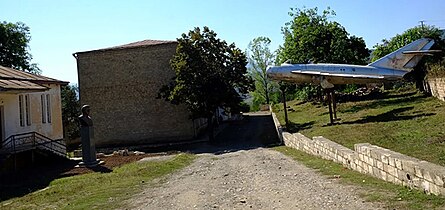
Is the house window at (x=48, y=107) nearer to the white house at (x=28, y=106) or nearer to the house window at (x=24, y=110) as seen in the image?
the white house at (x=28, y=106)

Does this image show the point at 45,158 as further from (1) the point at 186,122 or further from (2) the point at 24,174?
(1) the point at 186,122

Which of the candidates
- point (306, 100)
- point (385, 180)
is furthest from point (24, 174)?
point (306, 100)

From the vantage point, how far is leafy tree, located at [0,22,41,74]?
51.0 meters

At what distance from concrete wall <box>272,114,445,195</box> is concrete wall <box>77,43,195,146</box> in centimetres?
2243

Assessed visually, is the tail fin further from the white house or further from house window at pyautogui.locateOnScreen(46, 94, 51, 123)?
house window at pyautogui.locateOnScreen(46, 94, 51, 123)

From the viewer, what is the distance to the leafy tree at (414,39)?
34.0 meters

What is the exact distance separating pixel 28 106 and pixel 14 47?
29.8 meters

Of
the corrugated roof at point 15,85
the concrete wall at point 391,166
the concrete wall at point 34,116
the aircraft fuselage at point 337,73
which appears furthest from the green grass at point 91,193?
the aircraft fuselage at point 337,73

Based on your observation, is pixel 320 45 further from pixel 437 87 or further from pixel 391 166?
pixel 391 166

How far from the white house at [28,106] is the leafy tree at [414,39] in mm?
25425

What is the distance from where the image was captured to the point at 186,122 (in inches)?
1389

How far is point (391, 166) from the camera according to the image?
8.59 m

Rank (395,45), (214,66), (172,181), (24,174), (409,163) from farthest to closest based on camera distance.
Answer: (395,45) < (214,66) < (24,174) < (172,181) < (409,163)

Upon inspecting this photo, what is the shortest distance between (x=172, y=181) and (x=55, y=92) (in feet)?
62.4
